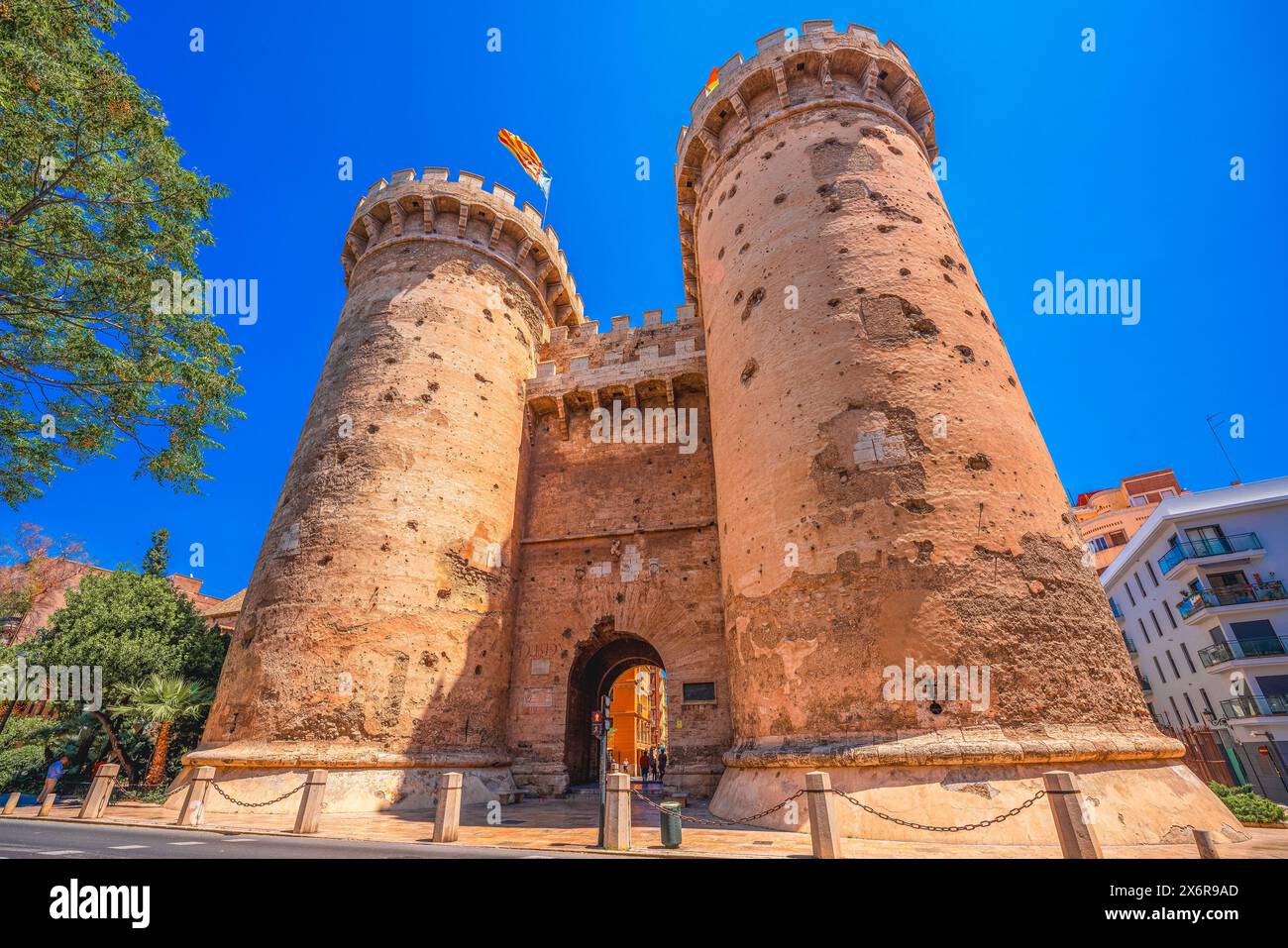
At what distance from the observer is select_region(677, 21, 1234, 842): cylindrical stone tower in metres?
7.07

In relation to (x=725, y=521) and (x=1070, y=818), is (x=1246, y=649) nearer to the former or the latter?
(x=725, y=521)

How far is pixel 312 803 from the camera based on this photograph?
7.93 m

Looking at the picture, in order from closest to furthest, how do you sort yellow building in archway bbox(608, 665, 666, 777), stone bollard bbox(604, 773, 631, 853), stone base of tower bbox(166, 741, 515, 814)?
stone bollard bbox(604, 773, 631, 853), stone base of tower bbox(166, 741, 515, 814), yellow building in archway bbox(608, 665, 666, 777)

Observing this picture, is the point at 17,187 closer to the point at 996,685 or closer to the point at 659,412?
the point at 659,412

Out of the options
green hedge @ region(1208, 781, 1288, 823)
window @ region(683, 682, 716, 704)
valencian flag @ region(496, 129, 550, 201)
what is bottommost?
green hedge @ region(1208, 781, 1288, 823)

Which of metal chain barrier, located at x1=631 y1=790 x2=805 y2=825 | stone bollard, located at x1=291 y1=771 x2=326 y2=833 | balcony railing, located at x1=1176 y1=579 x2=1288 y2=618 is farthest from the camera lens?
balcony railing, located at x1=1176 y1=579 x2=1288 y2=618

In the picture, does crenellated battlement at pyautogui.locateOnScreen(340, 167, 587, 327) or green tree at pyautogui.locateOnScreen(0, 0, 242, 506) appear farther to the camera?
crenellated battlement at pyautogui.locateOnScreen(340, 167, 587, 327)

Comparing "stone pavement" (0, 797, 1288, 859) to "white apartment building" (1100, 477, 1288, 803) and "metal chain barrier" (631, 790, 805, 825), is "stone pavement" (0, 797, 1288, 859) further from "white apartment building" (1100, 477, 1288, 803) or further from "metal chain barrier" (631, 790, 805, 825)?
"white apartment building" (1100, 477, 1288, 803)

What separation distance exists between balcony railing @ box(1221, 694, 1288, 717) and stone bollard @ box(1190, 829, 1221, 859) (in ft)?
85.0

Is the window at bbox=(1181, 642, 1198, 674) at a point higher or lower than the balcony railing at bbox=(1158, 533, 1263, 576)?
lower

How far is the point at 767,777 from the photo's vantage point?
8.34 metres

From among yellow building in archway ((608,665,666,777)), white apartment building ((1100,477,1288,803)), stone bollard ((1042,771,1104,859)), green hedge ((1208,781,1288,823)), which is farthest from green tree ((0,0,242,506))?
white apartment building ((1100,477,1288,803))

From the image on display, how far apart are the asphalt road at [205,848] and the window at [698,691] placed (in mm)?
6428

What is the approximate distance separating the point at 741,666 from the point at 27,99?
13152 millimetres
